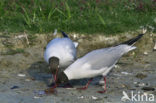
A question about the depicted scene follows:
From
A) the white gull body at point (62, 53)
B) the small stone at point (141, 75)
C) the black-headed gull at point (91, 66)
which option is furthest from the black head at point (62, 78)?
the small stone at point (141, 75)

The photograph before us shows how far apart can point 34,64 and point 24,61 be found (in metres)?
0.20

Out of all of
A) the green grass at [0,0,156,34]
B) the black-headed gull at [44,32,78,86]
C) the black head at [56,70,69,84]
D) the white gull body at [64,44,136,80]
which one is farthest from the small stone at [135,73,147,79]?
the green grass at [0,0,156,34]

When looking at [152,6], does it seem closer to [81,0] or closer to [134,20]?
[134,20]

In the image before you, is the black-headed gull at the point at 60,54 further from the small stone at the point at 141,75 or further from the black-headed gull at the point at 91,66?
the small stone at the point at 141,75

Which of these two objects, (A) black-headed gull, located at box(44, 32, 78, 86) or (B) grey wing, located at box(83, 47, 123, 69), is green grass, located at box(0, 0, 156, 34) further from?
(B) grey wing, located at box(83, 47, 123, 69)

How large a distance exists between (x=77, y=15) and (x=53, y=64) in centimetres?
314

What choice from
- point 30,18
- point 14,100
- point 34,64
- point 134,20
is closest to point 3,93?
point 14,100

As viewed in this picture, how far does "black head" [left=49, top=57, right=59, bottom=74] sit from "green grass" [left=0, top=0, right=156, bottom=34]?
205 cm

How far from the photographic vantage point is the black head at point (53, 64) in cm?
634

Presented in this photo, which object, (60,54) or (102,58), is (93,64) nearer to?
(102,58)

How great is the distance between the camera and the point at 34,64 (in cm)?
767

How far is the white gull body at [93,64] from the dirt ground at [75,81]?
0.92 ft

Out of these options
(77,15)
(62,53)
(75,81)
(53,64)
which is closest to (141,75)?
(75,81)

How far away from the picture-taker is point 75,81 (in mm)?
7055
